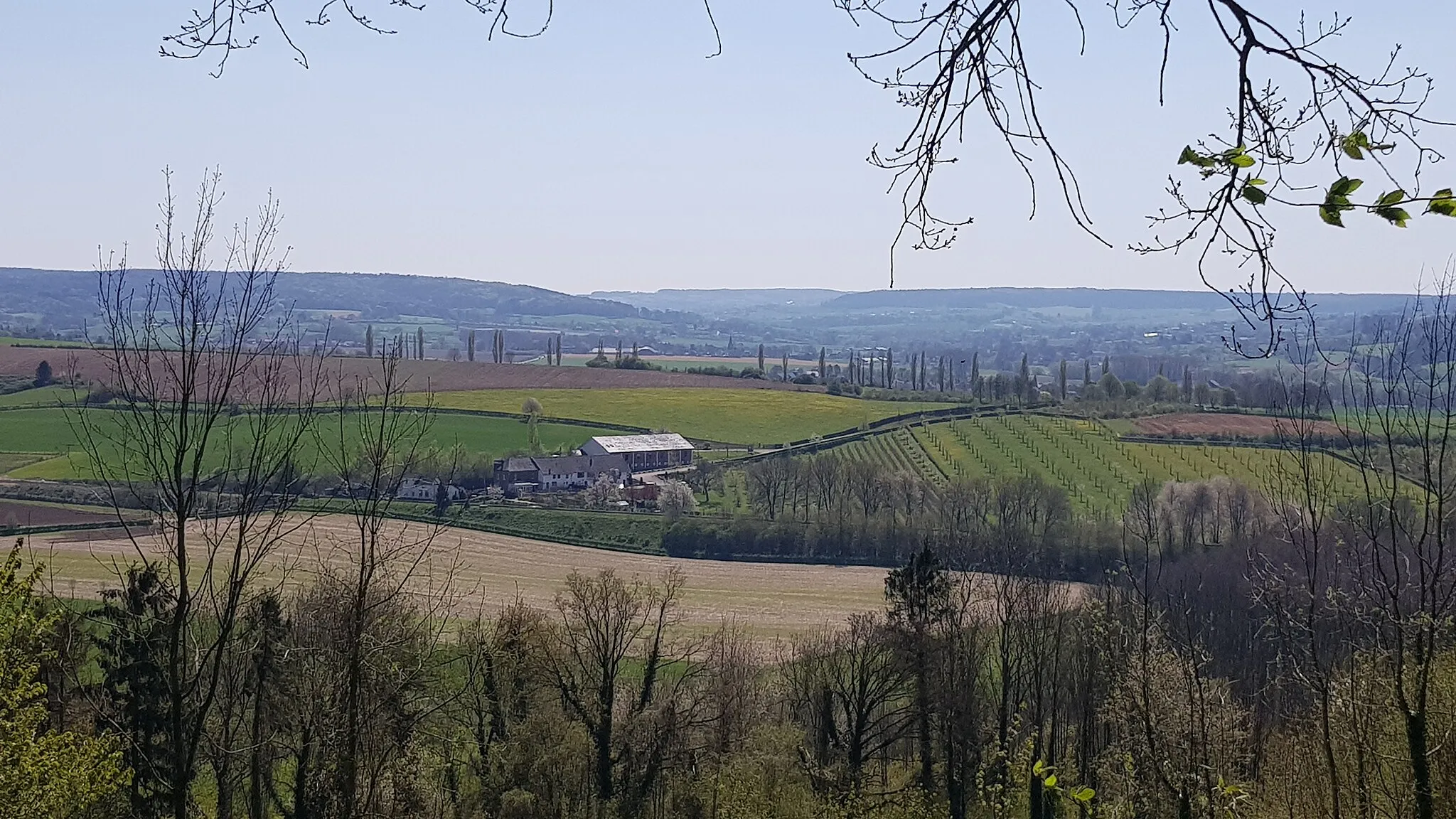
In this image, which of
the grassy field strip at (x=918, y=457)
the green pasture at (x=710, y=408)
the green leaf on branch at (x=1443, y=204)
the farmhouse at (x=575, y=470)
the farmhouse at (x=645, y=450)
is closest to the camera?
the green leaf on branch at (x=1443, y=204)

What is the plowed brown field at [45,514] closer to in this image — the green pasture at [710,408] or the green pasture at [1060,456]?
the green pasture at [710,408]

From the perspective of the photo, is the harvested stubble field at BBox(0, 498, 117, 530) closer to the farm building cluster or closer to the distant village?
the distant village

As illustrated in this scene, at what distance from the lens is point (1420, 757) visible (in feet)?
22.9

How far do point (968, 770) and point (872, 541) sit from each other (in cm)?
2344

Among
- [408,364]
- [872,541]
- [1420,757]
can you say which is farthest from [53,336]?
[1420,757]

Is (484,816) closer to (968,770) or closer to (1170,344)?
(968,770)

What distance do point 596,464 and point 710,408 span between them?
17290 millimetres

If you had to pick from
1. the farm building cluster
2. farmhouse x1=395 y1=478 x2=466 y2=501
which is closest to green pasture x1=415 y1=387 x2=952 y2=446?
the farm building cluster

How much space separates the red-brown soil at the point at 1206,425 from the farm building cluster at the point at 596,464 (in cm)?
2674

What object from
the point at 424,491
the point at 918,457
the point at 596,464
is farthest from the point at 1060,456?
the point at 424,491

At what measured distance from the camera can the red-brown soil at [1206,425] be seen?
202 feet

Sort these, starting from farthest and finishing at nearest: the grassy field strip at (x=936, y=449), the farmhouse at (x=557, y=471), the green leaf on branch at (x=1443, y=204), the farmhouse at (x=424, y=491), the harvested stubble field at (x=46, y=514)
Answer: the grassy field strip at (x=936, y=449) < the farmhouse at (x=557, y=471) < the farmhouse at (x=424, y=491) < the harvested stubble field at (x=46, y=514) < the green leaf on branch at (x=1443, y=204)

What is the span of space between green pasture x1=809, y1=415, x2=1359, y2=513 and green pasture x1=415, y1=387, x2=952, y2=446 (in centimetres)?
492

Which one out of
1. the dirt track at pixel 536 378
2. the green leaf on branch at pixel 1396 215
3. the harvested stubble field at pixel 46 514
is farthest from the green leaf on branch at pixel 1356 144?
the dirt track at pixel 536 378
